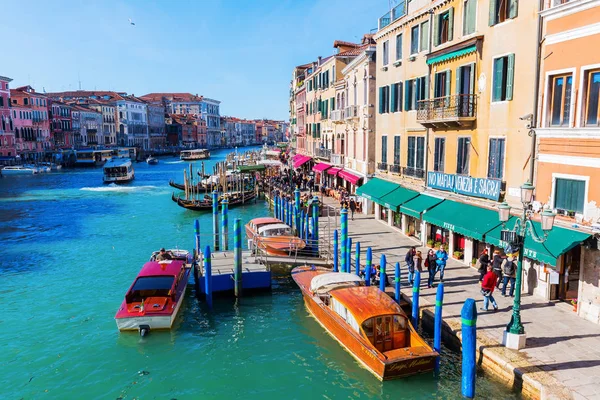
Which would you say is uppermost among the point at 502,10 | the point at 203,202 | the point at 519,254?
the point at 502,10

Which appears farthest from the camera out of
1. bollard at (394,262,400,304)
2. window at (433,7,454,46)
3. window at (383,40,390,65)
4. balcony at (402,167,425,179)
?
window at (383,40,390,65)

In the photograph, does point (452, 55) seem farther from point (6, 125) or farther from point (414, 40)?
point (6, 125)

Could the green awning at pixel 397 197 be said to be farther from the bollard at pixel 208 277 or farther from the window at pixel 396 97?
the bollard at pixel 208 277

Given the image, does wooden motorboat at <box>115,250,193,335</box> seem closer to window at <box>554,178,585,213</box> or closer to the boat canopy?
the boat canopy

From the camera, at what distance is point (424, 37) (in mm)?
20641

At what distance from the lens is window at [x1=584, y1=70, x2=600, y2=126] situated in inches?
473

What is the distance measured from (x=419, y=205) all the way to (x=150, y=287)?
11.2 metres

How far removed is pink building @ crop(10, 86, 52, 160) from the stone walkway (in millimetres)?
87093

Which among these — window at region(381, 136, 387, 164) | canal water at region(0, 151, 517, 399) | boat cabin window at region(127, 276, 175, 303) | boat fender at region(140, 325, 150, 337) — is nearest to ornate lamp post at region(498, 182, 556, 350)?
canal water at region(0, 151, 517, 399)

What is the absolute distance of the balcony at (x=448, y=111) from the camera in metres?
17.2

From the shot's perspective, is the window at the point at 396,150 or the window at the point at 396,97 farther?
the window at the point at 396,150

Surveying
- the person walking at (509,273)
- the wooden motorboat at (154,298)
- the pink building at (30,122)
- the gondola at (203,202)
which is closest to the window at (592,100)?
the person walking at (509,273)

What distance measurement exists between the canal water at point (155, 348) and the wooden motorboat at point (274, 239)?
4.35 feet

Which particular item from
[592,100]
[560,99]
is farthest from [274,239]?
[592,100]
